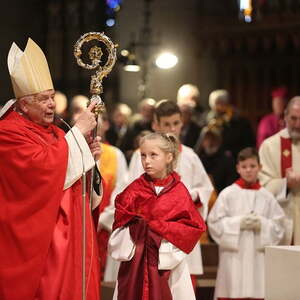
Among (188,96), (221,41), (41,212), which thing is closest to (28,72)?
(41,212)

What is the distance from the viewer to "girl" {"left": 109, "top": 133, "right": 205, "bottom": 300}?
589 centimetres

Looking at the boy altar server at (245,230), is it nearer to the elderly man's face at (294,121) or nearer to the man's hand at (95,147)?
the elderly man's face at (294,121)

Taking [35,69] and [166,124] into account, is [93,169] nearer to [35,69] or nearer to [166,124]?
[35,69]

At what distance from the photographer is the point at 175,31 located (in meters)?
14.8

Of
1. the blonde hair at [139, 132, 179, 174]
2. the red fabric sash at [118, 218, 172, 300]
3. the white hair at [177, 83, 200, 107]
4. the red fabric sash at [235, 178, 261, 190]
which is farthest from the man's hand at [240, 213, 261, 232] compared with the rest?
the white hair at [177, 83, 200, 107]

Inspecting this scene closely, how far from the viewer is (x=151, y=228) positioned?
591 cm

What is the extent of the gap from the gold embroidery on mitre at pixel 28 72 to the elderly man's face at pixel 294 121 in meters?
2.80

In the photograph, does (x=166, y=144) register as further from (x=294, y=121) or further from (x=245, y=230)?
(x=294, y=121)

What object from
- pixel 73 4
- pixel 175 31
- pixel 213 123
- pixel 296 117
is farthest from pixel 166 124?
pixel 73 4

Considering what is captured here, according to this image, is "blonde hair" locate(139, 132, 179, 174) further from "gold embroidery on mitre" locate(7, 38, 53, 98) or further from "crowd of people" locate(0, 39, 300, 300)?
"gold embroidery on mitre" locate(7, 38, 53, 98)

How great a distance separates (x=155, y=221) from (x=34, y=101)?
114 cm

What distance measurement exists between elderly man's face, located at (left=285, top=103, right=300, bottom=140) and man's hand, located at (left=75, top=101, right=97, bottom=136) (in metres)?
2.74

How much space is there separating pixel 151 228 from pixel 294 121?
2.57 m

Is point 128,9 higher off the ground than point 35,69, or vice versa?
point 128,9
